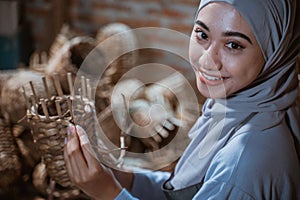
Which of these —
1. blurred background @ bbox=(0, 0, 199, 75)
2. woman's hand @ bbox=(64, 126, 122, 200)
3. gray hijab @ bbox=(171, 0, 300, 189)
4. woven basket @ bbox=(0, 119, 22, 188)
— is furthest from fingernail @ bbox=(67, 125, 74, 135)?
blurred background @ bbox=(0, 0, 199, 75)

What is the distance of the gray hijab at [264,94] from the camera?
1.05 meters

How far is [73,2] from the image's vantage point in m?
2.96

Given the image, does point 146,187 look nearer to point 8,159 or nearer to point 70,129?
point 70,129

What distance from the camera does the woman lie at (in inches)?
41.1

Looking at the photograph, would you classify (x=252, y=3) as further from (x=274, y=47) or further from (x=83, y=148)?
(x=83, y=148)

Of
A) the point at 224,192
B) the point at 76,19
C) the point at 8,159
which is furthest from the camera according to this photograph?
the point at 76,19

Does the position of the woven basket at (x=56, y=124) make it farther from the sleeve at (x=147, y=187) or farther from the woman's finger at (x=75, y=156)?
the sleeve at (x=147, y=187)

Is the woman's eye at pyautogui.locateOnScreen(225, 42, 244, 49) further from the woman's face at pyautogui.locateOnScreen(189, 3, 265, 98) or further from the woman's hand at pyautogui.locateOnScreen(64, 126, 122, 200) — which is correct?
the woman's hand at pyautogui.locateOnScreen(64, 126, 122, 200)

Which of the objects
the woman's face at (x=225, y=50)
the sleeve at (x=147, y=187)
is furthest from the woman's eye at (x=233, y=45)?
the sleeve at (x=147, y=187)

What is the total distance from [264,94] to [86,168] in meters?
0.44

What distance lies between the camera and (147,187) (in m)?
1.39

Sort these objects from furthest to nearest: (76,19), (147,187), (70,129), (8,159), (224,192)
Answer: (76,19) → (8,159) → (147,187) → (70,129) → (224,192)

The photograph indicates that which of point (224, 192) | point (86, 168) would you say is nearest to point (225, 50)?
point (224, 192)

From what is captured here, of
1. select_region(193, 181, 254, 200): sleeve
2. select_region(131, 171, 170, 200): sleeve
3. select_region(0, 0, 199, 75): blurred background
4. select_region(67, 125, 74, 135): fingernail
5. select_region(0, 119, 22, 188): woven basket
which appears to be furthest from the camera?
select_region(0, 0, 199, 75): blurred background
